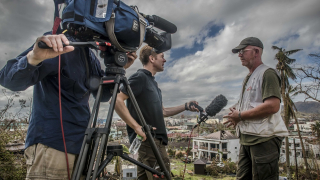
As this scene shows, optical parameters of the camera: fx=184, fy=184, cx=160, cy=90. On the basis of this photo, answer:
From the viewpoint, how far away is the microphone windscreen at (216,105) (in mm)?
2213

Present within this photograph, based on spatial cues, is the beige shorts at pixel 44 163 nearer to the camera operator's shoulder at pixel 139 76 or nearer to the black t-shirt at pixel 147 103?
the black t-shirt at pixel 147 103

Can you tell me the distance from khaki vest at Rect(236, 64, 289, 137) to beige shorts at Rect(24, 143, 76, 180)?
71.9 inches

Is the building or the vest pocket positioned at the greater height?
the vest pocket

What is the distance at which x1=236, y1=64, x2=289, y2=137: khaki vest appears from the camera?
1.92 metres

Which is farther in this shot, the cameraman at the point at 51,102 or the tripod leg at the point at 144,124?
the tripod leg at the point at 144,124

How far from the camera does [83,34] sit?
115 cm

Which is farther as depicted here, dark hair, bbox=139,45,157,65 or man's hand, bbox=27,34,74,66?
dark hair, bbox=139,45,157,65

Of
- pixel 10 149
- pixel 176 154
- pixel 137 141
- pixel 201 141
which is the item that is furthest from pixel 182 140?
pixel 137 141

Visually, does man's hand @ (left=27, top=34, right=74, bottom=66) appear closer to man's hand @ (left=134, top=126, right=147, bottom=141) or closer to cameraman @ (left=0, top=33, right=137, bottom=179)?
cameraman @ (left=0, top=33, right=137, bottom=179)

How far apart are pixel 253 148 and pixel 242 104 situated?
1.79 ft

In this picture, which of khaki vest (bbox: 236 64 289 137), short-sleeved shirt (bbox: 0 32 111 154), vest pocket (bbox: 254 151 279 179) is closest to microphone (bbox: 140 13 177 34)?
short-sleeved shirt (bbox: 0 32 111 154)

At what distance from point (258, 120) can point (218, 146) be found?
1661cm

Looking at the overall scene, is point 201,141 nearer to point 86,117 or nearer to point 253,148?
point 253,148

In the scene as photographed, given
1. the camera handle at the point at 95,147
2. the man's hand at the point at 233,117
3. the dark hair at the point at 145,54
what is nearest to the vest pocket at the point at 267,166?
the man's hand at the point at 233,117
